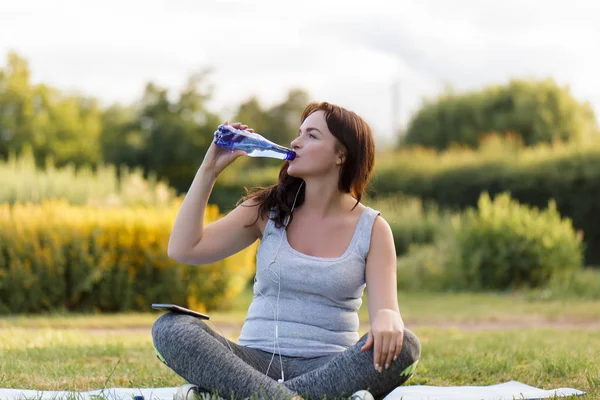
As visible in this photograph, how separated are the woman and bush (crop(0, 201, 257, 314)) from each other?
A: 565 cm

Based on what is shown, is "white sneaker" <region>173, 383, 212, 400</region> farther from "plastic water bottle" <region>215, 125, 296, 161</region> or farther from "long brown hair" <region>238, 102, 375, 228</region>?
"plastic water bottle" <region>215, 125, 296, 161</region>

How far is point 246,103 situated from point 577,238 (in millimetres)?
16501

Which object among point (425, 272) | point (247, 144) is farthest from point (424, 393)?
point (425, 272)

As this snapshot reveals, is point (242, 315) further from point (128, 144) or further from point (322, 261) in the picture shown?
point (128, 144)

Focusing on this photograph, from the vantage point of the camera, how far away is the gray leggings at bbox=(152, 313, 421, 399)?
9.68 ft

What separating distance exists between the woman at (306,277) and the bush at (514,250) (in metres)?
8.11

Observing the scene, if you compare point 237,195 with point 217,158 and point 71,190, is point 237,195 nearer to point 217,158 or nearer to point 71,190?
point 71,190

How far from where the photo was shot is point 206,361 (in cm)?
299

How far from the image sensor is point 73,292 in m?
8.90

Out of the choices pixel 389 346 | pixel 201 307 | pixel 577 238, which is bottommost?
pixel 201 307

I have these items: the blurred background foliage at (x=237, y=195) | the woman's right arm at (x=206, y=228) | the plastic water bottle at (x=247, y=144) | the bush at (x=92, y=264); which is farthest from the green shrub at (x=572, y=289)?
the plastic water bottle at (x=247, y=144)

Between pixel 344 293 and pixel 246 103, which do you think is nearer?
pixel 344 293

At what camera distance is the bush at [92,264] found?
8.71 m

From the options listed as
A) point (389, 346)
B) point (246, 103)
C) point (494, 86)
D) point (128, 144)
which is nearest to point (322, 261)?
point (389, 346)
